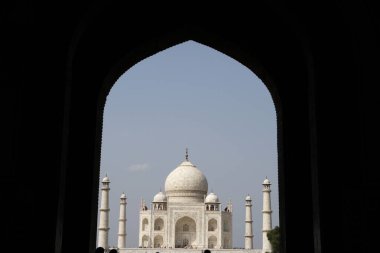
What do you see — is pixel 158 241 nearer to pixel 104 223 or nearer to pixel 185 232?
pixel 185 232

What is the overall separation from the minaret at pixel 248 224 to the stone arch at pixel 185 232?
448cm

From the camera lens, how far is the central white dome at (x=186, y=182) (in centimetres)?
4668

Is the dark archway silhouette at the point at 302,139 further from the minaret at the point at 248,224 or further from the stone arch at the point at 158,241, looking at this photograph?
the stone arch at the point at 158,241

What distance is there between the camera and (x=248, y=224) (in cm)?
4456

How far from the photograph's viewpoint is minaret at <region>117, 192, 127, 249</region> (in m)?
44.8

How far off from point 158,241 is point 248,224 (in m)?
7.56

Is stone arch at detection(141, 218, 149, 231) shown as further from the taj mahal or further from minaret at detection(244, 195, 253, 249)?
minaret at detection(244, 195, 253, 249)

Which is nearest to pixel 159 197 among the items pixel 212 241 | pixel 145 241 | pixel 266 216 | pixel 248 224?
pixel 145 241

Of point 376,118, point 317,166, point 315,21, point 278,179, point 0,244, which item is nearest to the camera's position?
point 0,244

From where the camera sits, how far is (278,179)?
8.74m

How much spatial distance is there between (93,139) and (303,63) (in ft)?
10.5

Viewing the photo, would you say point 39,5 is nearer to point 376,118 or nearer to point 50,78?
point 50,78

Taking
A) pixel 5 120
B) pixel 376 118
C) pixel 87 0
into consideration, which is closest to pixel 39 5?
pixel 87 0

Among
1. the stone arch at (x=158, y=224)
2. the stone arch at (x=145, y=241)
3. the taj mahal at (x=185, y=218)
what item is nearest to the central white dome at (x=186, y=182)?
the taj mahal at (x=185, y=218)
